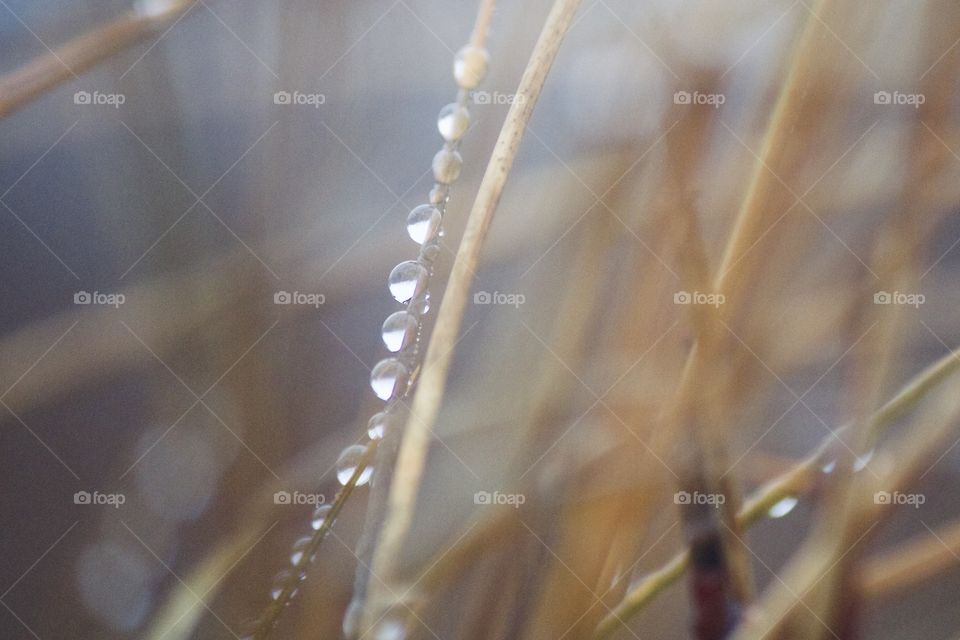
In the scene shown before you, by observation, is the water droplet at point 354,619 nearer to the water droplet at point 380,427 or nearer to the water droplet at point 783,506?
the water droplet at point 380,427

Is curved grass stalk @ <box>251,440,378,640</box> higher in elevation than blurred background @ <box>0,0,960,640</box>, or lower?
lower

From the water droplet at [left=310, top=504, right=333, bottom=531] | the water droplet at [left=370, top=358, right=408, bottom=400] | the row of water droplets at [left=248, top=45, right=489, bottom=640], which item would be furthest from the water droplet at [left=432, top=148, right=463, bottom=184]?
the water droplet at [left=310, top=504, right=333, bottom=531]

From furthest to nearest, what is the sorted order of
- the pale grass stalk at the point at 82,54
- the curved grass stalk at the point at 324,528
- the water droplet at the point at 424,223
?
the pale grass stalk at the point at 82,54, the water droplet at the point at 424,223, the curved grass stalk at the point at 324,528

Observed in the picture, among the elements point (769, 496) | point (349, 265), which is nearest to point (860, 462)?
point (769, 496)

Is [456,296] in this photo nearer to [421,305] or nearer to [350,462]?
[421,305]

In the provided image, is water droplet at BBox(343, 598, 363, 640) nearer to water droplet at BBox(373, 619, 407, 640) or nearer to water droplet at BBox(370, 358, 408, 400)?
water droplet at BBox(373, 619, 407, 640)

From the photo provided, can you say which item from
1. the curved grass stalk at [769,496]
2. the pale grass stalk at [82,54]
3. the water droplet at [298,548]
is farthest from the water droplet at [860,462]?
the pale grass stalk at [82,54]

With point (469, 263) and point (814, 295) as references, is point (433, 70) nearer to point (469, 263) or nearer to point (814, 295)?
point (469, 263)

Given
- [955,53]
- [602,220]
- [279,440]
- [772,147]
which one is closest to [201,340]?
[279,440]
